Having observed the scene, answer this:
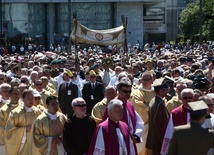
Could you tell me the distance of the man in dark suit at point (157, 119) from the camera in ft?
32.4

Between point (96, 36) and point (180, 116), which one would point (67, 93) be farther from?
point (96, 36)

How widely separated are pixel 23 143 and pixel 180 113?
278 cm

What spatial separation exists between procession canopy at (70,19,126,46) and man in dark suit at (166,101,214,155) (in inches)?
592

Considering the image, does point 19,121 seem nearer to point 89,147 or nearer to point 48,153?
point 48,153

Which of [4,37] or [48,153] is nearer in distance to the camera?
[48,153]

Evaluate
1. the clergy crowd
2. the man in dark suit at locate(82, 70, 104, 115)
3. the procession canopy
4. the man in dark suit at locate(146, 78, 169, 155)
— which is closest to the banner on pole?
the procession canopy

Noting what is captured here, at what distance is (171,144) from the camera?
717 cm

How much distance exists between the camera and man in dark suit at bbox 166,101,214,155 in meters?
7.05

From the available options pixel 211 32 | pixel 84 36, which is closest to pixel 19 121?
pixel 84 36

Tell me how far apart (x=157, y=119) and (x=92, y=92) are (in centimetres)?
606

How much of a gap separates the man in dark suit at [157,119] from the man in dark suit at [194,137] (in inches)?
107

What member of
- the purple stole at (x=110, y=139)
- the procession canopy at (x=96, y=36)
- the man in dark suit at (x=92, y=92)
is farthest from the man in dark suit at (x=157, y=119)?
the procession canopy at (x=96, y=36)

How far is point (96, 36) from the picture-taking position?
22.8 m

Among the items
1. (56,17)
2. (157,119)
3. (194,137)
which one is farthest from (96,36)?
(56,17)
